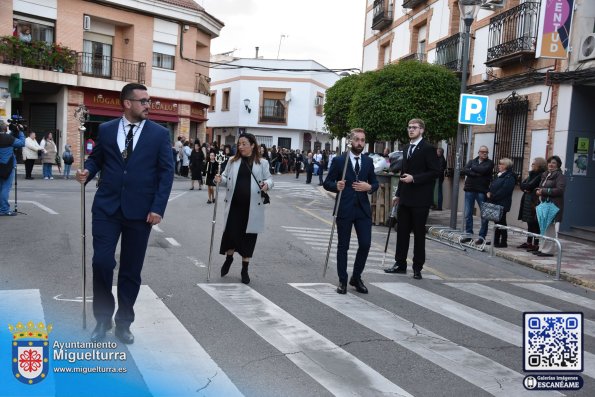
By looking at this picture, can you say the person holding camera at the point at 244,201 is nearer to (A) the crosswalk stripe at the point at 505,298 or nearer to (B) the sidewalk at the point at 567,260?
(A) the crosswalk stripe at the point at 505,298

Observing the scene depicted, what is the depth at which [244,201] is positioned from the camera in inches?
312

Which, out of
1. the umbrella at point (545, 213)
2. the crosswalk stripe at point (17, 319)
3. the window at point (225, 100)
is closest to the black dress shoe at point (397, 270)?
the umbrella at point (545, 213)

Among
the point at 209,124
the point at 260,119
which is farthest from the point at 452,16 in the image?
the point at 209,124

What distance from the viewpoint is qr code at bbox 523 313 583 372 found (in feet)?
11.7

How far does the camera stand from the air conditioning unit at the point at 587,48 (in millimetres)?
14094

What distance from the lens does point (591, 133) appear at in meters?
15.2

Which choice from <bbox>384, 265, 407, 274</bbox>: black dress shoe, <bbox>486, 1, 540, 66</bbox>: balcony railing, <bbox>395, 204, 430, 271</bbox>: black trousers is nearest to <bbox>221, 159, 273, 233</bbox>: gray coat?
<bbox>395, 204, 430, 271</bbox>: black trousers

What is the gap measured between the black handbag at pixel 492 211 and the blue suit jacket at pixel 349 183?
5.10 m

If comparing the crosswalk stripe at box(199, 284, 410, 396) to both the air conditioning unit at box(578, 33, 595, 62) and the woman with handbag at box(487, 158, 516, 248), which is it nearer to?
the woman with handbag at box(487, 158, 516, 248)

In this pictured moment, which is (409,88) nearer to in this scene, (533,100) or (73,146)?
(533,100)

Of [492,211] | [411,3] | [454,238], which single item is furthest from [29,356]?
[411,3]

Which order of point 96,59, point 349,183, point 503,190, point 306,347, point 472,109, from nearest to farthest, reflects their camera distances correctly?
1. point 306,347
2. point 349,183
3. point 503,190
4. point 472,109
5. point 96,59

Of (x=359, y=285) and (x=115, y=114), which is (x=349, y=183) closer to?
(x=359, y=285)

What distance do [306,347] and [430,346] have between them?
1.13 meters
